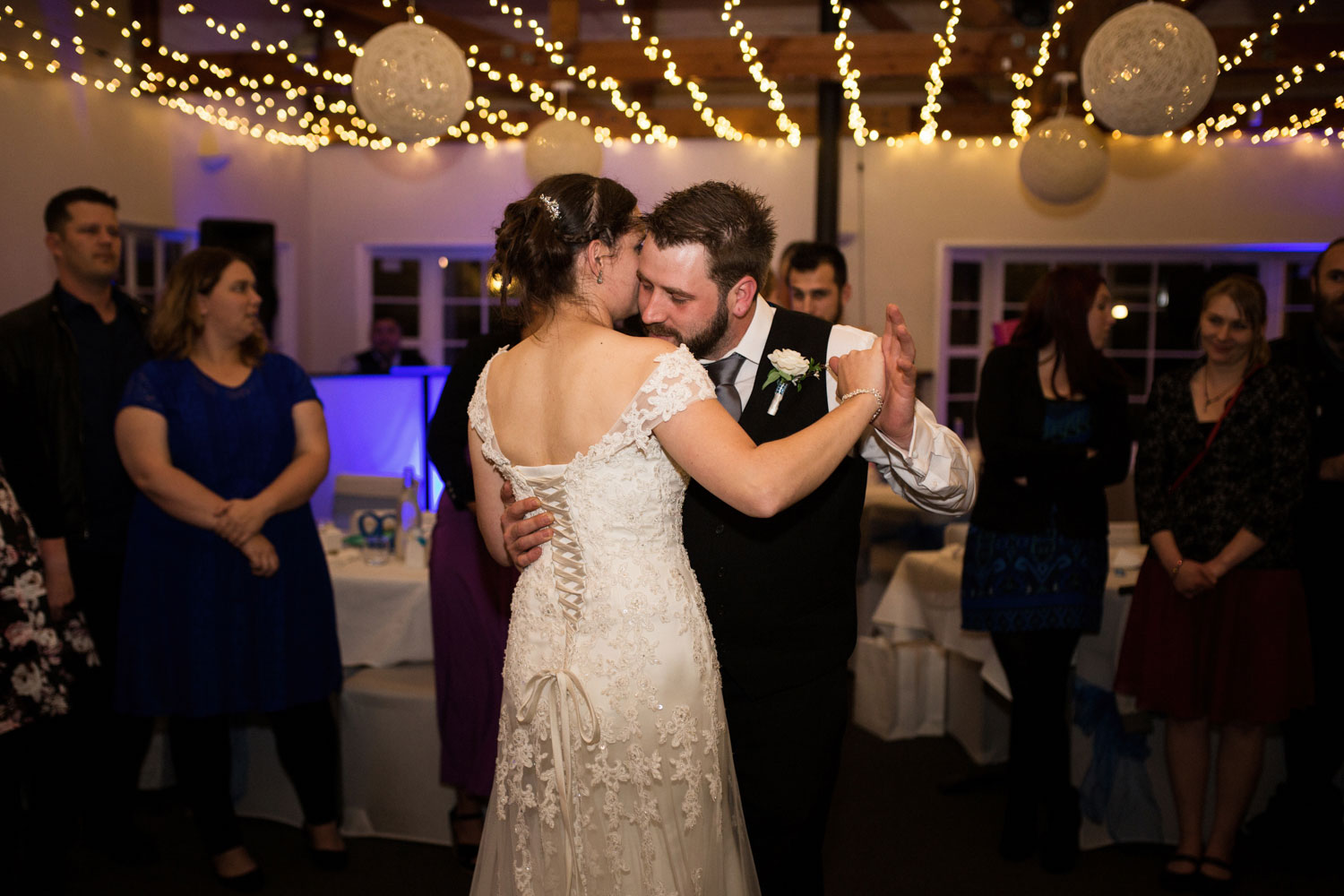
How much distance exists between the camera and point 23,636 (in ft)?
7.84

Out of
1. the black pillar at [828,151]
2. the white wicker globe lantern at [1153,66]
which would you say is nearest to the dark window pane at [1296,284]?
the black pillar at [828,151]

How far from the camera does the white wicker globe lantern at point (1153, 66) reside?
378cm

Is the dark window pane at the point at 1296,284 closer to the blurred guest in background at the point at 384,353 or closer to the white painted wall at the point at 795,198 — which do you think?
the white painted wall at the point at 795,198

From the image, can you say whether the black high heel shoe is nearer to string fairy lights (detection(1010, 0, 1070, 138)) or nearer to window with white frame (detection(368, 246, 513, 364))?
string fairy lights (detection(1010, 0, 1070, 138))

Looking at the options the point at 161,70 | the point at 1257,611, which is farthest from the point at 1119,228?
the point at 161,70

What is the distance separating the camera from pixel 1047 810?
317 cm

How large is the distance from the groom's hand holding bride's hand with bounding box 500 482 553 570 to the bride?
2 cm

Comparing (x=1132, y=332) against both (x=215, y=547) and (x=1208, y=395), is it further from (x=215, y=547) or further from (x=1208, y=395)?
(x=215, y=547)

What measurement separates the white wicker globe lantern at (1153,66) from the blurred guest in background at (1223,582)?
111 centimetres

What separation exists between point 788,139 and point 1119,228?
8.35 ft

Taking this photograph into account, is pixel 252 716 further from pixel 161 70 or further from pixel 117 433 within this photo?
pixel 161 70

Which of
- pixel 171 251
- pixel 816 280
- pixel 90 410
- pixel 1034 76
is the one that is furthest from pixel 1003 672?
pixel 171 251

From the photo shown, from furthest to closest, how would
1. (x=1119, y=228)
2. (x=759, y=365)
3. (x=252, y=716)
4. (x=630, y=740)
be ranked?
(x=1119, y=228)
(x=252, y=716)
(x=759, y=365)
(x=630, y=740)

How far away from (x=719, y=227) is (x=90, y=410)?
2.24 m
